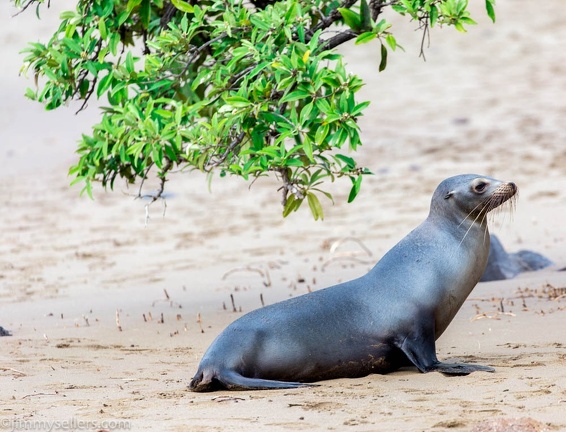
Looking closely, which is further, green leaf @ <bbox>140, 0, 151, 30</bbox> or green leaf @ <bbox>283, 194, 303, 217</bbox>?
green leaf @ <bbox>140, 0, 151, 30</bbox>

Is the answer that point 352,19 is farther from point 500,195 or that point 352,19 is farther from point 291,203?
point 500,195

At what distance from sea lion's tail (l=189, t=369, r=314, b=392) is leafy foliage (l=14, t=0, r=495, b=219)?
1289 mm

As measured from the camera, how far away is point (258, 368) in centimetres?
553

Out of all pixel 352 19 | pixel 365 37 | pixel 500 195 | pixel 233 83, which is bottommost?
pixel 500 195

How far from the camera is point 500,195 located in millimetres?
5742

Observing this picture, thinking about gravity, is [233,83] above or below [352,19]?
below

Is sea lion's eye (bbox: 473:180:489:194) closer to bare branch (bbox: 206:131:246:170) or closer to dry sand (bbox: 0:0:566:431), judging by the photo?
dry sand (bbox: 0:0:566:431)

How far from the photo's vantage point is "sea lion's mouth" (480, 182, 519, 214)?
5.72 m

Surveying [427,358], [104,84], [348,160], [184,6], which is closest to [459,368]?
[427,358]

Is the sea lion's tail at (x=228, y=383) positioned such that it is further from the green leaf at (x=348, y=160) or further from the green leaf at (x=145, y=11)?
the green leaf at (x=145, y=11)

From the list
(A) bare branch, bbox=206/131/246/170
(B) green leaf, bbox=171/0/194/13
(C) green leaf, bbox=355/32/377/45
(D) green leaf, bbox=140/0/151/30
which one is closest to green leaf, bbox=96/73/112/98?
(D) green leaf, bbox=140/0/151/30

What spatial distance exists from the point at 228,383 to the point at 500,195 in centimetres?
172

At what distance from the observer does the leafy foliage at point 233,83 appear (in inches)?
237

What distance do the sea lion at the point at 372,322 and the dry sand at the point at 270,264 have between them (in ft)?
0.47
